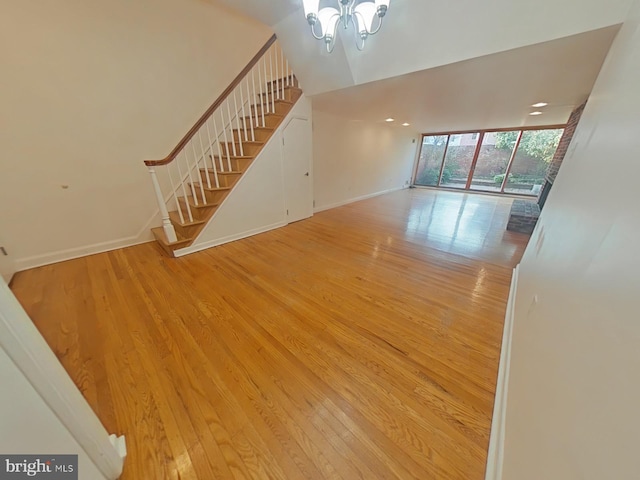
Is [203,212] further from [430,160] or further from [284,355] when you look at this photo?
[430,160]

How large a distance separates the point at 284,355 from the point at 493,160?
8.54 metres

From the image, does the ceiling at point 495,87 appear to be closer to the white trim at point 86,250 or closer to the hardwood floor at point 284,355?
the hardwood floor at point 284,355

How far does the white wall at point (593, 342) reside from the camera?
0.37m

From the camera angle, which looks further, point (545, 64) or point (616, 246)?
point (545, 64)

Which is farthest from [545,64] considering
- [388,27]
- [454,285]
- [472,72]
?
[454,285]

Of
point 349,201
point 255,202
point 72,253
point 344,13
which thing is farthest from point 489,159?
point 72,253

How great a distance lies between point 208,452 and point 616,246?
1561 millimetres

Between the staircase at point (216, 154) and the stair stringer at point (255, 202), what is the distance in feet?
0.23

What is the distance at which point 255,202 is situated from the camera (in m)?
3.33

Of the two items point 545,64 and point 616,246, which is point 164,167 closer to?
point 616,246

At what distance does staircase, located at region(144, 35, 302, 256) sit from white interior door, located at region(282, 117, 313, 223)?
29 cm

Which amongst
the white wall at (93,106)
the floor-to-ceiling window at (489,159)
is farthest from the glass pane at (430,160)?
the white wall at (93,106)

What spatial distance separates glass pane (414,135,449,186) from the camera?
7.75 m

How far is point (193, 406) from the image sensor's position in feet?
3.77
